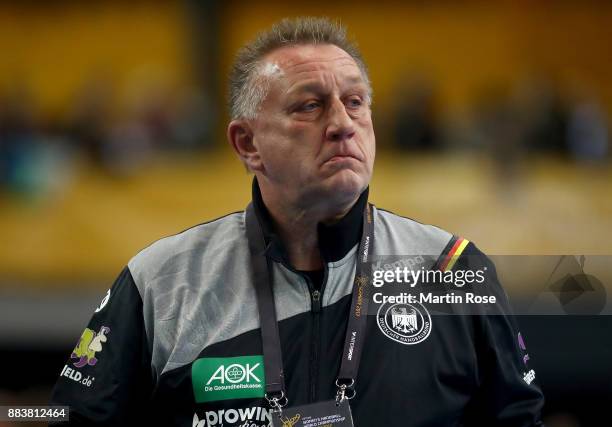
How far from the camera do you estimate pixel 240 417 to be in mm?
2221

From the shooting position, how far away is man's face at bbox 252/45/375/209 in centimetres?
236

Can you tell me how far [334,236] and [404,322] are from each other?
0.28 m

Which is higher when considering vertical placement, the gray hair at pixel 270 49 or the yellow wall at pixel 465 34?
the yellow wall at pixel 465 34

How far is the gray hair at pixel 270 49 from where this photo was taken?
8.12ft

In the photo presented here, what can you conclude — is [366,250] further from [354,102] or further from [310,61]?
[310,61]

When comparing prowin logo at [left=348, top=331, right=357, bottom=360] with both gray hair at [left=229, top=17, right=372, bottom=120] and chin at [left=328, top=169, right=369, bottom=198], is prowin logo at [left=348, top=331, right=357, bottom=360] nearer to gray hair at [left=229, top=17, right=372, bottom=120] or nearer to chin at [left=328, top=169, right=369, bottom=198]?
chin at [left=328, top=169, right=369, bottom=198]

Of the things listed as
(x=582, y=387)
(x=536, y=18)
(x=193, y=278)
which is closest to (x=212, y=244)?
(x=193, y=278)

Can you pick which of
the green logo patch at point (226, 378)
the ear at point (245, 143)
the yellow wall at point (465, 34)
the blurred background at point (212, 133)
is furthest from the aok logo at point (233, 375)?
the yellow wall at point (465, 34)

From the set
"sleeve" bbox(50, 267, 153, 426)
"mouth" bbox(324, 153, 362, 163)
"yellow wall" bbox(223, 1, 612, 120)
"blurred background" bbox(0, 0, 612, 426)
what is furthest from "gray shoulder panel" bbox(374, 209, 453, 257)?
"yellow wall" bbox(223, 1, 612, 120)

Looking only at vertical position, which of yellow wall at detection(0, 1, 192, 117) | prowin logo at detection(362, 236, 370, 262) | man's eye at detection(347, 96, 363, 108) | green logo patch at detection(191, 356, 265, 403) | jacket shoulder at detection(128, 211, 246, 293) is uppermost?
yellow wall at detection(0, 1, 192, 117)

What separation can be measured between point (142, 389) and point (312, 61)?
0.95 m

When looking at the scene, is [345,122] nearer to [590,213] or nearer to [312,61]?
[312,61]

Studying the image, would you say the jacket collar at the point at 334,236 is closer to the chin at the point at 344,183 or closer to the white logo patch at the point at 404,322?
the chin at the point at 344,183

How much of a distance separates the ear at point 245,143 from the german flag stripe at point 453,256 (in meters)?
0.55
